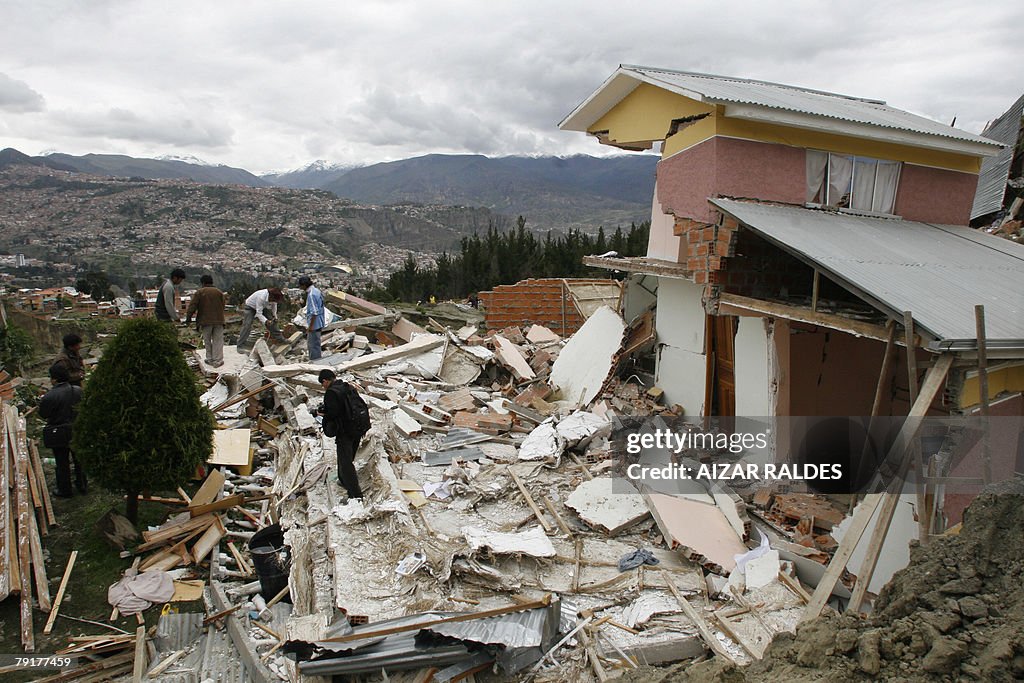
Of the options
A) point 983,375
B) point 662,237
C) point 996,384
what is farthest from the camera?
point 662,237

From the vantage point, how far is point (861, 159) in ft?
30.2

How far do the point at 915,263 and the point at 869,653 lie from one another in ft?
17.7

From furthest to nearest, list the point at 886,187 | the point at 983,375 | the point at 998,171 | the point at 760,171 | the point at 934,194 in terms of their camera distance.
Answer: the point at 998,171 → the point at 934,194 → the point at 886,187 → the point at 760,171 → the point at 983,375

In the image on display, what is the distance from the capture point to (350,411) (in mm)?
6812

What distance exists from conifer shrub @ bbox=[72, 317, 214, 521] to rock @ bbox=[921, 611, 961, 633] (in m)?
6.50

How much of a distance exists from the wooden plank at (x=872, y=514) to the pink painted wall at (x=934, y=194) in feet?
20.3

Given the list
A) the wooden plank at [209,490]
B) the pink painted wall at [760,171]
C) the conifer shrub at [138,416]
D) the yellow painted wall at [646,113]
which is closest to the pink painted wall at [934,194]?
the pink painted wall at [760,171]

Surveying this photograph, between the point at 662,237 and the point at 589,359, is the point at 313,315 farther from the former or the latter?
the point at 662,237

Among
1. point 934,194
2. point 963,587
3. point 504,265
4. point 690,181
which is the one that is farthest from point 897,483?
point 504,265

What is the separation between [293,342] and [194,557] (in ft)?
26.2

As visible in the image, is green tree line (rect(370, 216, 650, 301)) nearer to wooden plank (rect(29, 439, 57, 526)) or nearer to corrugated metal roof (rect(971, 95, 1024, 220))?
corrugated metal roof (rect(971, 95, 1024, 220))

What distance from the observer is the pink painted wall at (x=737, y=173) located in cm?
838

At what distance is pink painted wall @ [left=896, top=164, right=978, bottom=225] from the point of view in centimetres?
966

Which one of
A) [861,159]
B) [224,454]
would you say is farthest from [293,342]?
[861,159]
